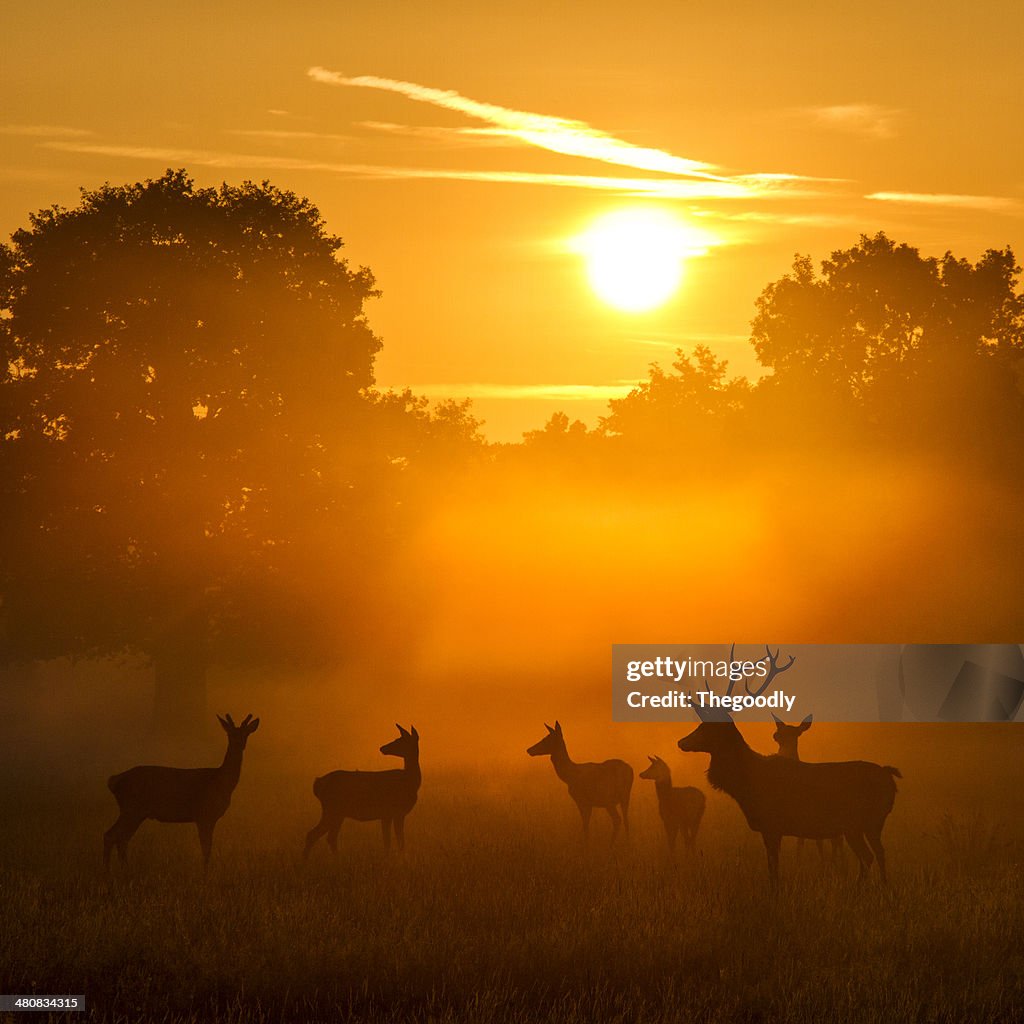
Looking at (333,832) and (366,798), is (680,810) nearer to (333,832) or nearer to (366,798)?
(366,798)

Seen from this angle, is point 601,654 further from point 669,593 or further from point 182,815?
point 182,815

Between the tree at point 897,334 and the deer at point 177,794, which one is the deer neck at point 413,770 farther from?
the tree at point 897,334

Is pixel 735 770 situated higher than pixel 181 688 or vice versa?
pixel 181 688

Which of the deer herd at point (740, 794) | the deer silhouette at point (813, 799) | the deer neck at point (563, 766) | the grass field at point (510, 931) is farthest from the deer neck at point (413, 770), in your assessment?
the deer silhouette at point (813, 799)

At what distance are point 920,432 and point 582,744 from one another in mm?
14377

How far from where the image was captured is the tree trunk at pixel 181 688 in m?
32.5

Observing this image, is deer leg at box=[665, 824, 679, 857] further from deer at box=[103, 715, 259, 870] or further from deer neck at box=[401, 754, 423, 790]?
deer at box=[103, 715, 259, 870]

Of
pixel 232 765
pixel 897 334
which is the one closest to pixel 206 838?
pixel 232 765

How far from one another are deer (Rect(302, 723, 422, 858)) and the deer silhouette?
3683mm

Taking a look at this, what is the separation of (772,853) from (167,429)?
19.2m

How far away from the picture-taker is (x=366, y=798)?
17797mm

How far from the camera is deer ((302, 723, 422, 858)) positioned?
17.6 meters

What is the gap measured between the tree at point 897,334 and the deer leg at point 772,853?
2473 cm

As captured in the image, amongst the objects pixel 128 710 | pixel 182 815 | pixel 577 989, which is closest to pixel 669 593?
pixel 128 710
